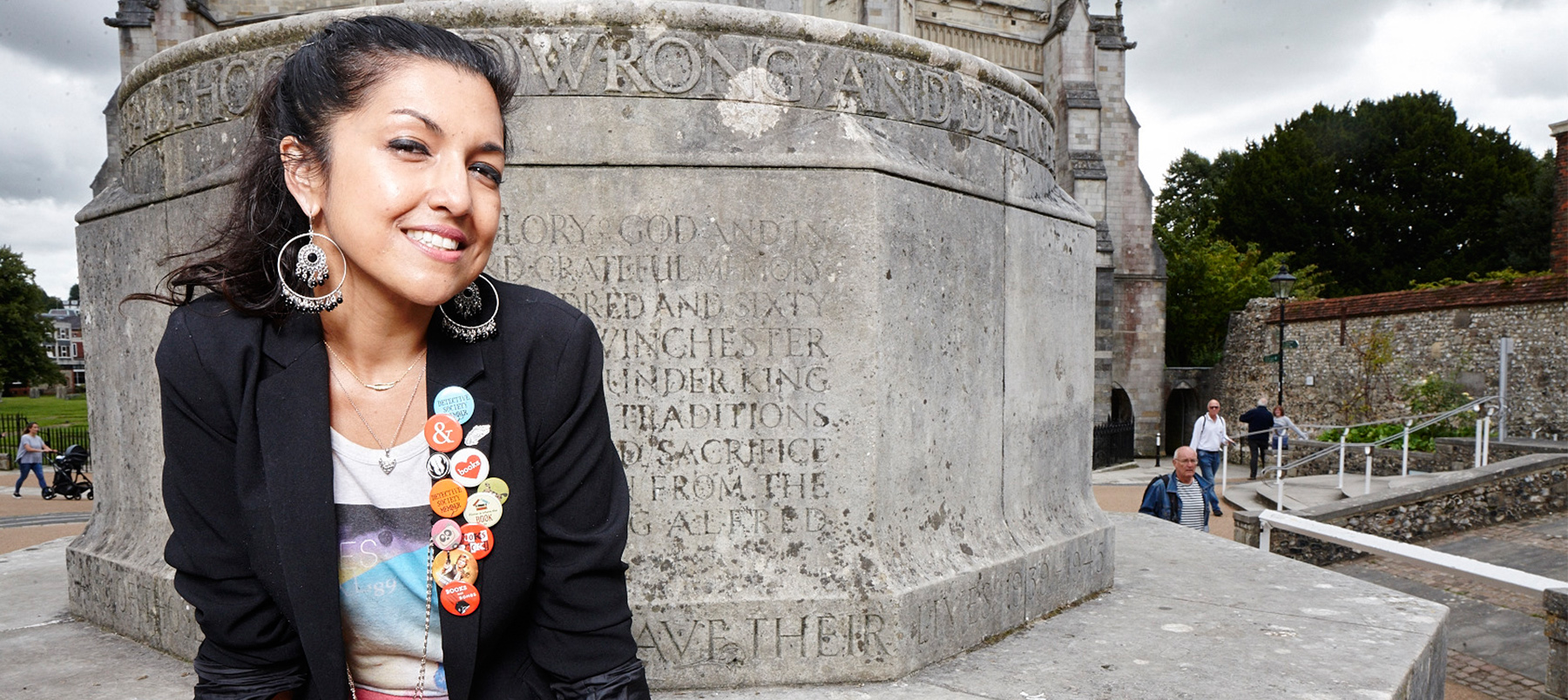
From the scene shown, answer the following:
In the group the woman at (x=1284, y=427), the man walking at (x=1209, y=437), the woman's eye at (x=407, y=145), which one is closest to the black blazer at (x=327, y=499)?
the woman's eye at (x=407, y=145)

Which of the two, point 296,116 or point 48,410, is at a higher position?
point 296,116

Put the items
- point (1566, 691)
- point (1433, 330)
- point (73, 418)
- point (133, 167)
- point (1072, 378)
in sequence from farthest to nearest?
point (73, 418) < point (1433, 330) < point (1566, 691) < point (1072, 378) < point (133, 167)

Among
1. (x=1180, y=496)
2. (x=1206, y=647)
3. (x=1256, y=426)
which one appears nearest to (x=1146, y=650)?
(x=1206, y=647)

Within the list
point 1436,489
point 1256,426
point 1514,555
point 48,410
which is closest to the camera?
point 1514,555

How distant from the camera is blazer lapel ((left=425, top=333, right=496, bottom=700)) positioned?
59.4 inches

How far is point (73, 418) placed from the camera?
37.3 m

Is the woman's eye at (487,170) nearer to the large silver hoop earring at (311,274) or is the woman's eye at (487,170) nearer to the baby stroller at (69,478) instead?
the large silver hoop earring at (311,274)

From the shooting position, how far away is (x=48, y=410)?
45625 millimetres

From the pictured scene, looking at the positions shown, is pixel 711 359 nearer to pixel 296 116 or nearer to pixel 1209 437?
pixel 296 116

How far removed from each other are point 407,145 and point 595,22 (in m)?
1.94

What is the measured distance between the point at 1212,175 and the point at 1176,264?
15749mm

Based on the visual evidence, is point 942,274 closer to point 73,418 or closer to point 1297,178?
point 1297,178

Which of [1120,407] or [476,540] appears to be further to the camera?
[1120,407]

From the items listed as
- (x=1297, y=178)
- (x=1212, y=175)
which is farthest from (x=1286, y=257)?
(x=1212, y=175)
